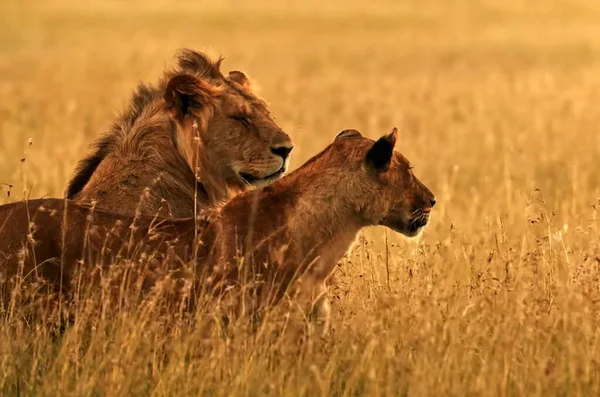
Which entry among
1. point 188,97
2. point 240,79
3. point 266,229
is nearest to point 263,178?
point 188,97

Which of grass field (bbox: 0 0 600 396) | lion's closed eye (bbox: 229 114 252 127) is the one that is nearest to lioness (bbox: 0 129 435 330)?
grass field (bbox: 0 0 600 396)

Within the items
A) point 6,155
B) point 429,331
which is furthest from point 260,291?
point 6,155

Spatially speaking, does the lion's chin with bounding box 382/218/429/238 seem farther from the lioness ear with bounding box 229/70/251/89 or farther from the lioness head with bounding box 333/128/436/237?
the lioness ear with bounding box 229/70/251/89

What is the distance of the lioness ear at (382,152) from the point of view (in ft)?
19.7

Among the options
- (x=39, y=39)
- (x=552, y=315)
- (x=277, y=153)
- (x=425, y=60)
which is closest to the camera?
(x=552, y=315)

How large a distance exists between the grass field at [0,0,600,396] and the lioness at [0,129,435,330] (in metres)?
0.28

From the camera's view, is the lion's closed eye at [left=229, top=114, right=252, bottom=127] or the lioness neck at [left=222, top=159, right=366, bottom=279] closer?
the lioness neck at [left=222, top=159, right=366, bottom=279]

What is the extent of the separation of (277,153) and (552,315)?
181cm

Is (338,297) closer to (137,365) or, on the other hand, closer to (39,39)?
(137,365)

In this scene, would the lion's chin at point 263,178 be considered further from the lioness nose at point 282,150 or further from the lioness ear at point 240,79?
the lioness ear at point 240,79

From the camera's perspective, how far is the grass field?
5445 millimetres

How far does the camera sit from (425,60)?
3206 centimetres

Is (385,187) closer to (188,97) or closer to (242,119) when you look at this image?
(242,119)

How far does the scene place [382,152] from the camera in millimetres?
Result: 6020
